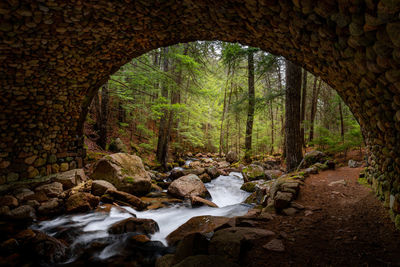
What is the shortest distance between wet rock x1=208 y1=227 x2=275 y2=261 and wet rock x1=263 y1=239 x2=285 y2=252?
135 mm

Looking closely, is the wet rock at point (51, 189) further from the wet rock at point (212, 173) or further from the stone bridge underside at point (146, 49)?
the wet rock at point (212, 173)

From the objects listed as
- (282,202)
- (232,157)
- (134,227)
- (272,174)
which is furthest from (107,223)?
(232,157)

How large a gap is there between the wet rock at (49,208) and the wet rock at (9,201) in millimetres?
542

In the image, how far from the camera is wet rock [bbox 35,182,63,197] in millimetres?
4602

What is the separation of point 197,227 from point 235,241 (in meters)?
1.63

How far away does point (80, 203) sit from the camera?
4.32 meters

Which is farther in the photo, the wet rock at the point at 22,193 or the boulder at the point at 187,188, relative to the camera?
the boulder at the point at 187,188

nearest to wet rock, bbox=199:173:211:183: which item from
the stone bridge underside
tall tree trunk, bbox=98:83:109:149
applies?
the stone bridge underside

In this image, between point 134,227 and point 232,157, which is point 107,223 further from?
point 232,157

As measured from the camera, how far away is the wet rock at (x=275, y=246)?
206 cm

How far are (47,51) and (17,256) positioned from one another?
4.01 metres

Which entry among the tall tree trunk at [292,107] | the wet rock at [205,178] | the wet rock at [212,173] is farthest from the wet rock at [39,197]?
the tall tree trunk at [292,107]

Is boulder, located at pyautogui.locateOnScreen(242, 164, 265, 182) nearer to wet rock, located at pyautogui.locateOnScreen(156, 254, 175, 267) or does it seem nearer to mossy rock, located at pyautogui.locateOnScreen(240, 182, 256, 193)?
mossy rock, located at pyautogui.locateOnScreen(240, 182, 256, 193)

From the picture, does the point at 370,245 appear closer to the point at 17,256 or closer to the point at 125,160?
the point at 17,256
